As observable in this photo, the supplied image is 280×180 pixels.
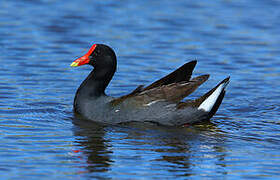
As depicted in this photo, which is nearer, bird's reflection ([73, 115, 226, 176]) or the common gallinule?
bird's reflection ([73, 115, 226, 176])

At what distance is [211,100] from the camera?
9398 mm

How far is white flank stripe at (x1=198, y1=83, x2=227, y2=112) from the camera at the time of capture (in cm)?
938

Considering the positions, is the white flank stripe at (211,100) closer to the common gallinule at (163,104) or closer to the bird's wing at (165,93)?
the common gallinule at (163,104)

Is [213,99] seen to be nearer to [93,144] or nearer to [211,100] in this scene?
[211,100]

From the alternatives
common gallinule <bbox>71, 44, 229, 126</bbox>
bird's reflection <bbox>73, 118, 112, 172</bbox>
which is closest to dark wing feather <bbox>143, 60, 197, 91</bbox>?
common gallinule <bbox>71, 44, 229, 126</bbox>

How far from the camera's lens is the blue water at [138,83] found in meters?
7.66

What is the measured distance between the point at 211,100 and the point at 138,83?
272cm

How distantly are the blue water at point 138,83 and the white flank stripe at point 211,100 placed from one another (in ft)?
1.00

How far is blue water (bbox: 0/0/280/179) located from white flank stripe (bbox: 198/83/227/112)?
30cm

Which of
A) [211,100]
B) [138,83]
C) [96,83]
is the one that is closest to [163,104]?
[211,100]

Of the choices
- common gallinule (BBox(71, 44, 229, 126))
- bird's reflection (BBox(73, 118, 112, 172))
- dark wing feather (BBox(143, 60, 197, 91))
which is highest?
dark wing feather (BBox(143, 60, 197, 91))

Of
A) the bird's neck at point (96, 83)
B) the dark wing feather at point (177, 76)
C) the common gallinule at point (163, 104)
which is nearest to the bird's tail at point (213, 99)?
the common gallinule at point (163, 104)

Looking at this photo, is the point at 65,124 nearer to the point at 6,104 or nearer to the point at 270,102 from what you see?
the point at 6,104

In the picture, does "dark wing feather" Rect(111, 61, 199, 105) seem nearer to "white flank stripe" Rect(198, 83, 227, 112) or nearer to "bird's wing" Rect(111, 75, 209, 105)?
"bird's wing" Rect(111, 75, 209, 105)
